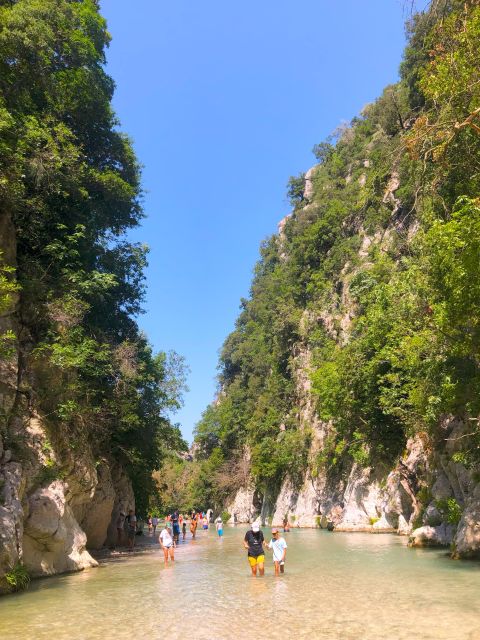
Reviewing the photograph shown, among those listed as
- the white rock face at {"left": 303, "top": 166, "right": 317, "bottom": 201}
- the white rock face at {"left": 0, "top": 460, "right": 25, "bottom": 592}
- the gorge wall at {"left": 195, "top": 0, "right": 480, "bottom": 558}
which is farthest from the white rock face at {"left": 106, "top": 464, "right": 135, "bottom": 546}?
the white rock face at {"left": 303, "top": 166, "right": 317, "bottom": 201}

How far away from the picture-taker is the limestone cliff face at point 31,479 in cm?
1091

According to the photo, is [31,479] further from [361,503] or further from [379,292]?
[361,503]

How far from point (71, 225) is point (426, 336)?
14260mm

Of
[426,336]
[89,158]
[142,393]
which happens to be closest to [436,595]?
[426,336]

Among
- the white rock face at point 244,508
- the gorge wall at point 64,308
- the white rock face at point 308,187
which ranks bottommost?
the white rock face at point 244,508

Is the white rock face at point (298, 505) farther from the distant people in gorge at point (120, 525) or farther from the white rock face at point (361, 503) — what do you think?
the distant people in gorge at point (120, 525)

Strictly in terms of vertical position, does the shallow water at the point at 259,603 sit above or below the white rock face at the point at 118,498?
below

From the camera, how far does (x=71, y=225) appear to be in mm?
19266

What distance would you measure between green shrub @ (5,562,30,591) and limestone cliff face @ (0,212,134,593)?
0.10 m

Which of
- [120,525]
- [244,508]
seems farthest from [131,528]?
[244,508]

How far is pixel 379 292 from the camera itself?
25766 millimetres

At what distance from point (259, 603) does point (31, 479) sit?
7296mm

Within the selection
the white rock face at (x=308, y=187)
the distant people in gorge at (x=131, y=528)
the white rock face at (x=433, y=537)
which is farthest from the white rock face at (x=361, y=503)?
the white rock face at (x=308, y=187)

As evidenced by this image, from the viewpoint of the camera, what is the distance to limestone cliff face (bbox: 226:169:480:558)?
1648 cm
